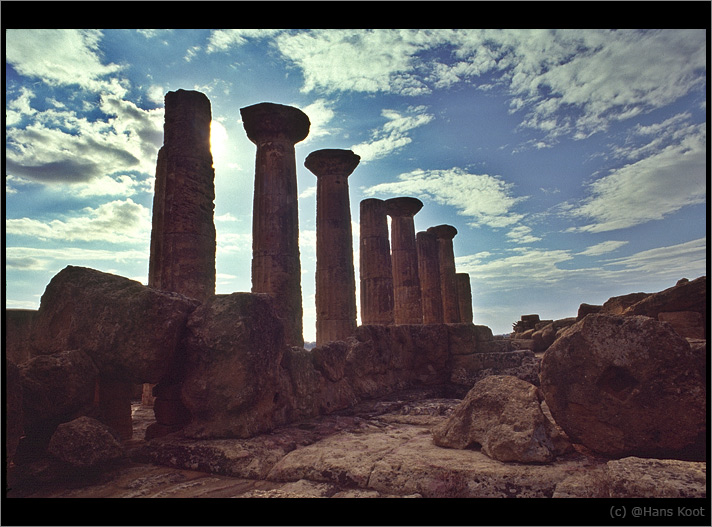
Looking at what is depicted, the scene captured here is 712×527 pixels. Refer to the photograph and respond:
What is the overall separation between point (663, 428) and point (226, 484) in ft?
10.1

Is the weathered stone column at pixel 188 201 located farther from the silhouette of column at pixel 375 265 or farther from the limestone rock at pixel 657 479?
the limestone rock at pixel 657 479

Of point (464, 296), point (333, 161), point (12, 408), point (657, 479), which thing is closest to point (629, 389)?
point (657, 479)

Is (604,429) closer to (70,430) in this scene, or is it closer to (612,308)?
(70,430)

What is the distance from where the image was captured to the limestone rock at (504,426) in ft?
9.93

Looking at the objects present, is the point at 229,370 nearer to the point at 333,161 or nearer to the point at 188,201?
the point at 188,201

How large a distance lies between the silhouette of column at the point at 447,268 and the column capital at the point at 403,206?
4.16 metres

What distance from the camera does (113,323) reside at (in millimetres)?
4113

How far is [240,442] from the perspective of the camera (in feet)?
12.6

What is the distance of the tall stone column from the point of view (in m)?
9.84

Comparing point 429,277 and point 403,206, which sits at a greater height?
point 403,206

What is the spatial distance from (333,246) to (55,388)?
8561 millimetres

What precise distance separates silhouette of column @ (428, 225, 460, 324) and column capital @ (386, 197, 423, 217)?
4159mm

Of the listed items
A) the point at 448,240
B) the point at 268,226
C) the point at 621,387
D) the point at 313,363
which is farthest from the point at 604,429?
the point at 448,240

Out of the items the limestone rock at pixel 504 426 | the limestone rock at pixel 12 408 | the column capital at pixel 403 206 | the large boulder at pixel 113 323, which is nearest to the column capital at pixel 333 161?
the column capital at pixel 403 206
